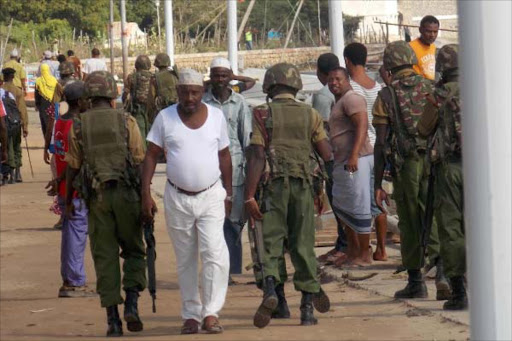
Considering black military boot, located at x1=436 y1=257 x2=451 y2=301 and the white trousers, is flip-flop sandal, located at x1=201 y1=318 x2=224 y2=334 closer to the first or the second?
the white trousers

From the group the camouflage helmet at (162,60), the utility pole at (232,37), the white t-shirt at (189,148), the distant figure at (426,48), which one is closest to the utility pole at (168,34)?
the utility pole at (232,37)

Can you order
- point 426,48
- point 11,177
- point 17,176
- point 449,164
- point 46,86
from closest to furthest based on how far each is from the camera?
point 449,164
point 426,48
point 11,177
point 17,176
point 46,86

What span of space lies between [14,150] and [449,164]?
1394cm

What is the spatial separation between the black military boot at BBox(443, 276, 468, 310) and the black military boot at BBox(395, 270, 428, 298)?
524 mm

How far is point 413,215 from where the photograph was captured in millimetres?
9516

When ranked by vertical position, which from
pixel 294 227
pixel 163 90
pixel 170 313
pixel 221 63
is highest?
pixel 221 63

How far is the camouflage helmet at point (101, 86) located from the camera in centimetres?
909

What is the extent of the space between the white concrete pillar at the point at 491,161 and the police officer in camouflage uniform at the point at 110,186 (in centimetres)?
537

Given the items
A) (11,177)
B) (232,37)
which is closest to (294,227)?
(232,37)

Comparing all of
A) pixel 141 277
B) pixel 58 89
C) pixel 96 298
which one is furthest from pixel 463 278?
pixel 58 89

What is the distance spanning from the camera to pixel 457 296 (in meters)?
9.09

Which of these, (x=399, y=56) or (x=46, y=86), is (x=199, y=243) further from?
(x=46, y=86)

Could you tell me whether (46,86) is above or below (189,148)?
above

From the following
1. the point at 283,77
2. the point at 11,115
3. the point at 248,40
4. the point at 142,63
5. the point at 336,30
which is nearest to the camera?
the point at 283,77
